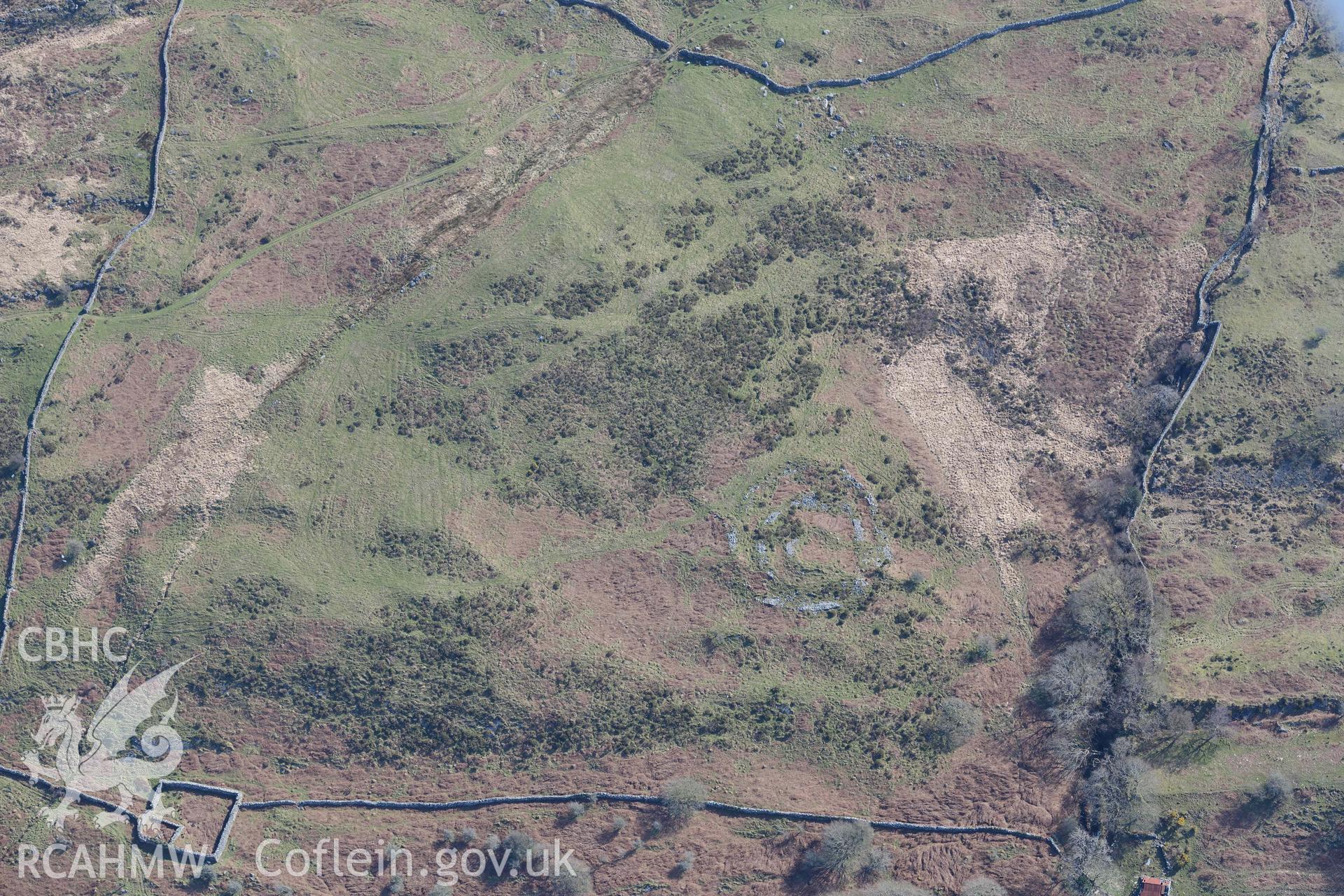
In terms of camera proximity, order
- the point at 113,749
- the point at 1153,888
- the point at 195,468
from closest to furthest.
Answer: the point at 1153,888, the point at 113,749, the point at 195,468

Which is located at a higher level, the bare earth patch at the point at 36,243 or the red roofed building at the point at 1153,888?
the bare earth patch at the point at 36,243

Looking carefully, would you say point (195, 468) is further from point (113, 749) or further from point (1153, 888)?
point (1153, 888)

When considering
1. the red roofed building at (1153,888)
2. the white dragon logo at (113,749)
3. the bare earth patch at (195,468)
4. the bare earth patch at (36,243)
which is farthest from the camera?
the bare earth patch at (36,243)

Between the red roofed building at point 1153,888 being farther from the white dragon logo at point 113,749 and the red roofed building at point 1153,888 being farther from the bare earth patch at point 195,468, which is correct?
the bare earth patch at point 195,468

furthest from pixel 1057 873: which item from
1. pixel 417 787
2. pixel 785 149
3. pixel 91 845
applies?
pixel 91 845

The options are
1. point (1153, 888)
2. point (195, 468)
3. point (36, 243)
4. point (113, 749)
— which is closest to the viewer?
point (1153, 888)

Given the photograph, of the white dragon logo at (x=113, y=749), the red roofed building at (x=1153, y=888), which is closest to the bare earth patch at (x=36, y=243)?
the white dragon logo at (x=113, y=749)

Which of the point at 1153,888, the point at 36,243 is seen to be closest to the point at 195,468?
the point at 36,243

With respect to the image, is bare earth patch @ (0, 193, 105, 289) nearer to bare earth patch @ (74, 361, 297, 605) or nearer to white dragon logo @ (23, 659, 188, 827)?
bare earth patch @ (74, 361, 297, 605)

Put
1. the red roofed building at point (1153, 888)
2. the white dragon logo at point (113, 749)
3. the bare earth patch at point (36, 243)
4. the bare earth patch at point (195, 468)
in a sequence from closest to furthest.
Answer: the white dragon logo at point (113, 749), the red roofed building at point (1153, 888), the bare earth patch at point (195, 468), the bare earth patch at point (36, 243)
